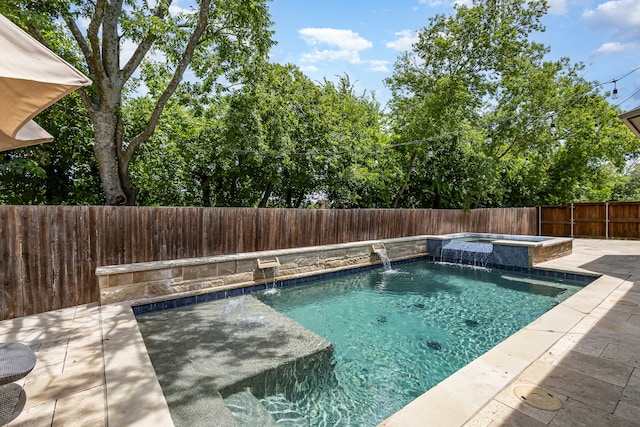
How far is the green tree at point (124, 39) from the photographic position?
18.5 ft

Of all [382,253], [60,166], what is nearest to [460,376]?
[382,253]

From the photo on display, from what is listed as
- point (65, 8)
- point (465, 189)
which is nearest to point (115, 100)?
point (65, 8)

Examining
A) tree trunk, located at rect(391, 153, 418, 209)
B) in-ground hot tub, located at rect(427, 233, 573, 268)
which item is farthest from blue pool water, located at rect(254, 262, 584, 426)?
tree trunk, located at rect(391, 153, 418, 209)

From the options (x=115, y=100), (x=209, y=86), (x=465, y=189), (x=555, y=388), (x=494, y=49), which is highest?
(x=494, y=49)

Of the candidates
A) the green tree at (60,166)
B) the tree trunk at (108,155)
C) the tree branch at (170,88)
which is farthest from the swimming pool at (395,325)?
the green tree at (60,166)

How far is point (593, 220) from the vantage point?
13023 millimetres

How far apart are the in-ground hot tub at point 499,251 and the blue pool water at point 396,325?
56 cm

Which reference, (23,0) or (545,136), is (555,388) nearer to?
(23,0)

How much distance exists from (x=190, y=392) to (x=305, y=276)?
13.5 feet

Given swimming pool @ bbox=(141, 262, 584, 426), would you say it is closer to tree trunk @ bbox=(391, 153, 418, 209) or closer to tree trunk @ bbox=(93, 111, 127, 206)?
tree trunk @ bbox=(93, 111, 127, 206)

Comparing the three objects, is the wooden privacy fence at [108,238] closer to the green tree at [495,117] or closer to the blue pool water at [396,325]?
the blue pool water at [396,325]

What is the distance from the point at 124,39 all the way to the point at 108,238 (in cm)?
454

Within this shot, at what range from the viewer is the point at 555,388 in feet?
7.10

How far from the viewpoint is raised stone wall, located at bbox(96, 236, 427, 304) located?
4262 mm
